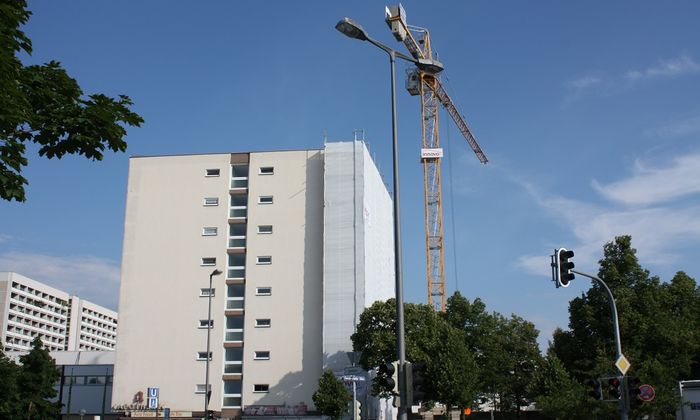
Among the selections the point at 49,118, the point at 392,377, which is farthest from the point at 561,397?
the point at 49,118

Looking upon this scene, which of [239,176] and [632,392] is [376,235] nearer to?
[239,176]

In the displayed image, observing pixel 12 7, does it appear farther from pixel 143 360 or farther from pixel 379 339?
pixel 143 360

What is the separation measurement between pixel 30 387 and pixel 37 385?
0.55m

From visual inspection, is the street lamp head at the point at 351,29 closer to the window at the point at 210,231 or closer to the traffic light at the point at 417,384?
the traffic light at the point at 417,384

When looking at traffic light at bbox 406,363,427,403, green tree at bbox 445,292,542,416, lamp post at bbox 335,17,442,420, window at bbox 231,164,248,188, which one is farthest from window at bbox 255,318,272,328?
traffic light at bbox 406,363,427,403

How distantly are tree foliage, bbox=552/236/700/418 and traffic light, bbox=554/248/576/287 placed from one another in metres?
24.9

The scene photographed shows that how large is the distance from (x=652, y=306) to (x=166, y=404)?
128ft

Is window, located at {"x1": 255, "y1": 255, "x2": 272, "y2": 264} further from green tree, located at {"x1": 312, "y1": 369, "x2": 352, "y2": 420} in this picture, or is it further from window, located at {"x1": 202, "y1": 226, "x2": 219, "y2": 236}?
green tree, located at {"x1": 312, "y1": 369, "x2": 352, "y2": 420}

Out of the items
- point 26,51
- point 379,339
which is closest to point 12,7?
point 26,51

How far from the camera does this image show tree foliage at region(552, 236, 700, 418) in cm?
4597

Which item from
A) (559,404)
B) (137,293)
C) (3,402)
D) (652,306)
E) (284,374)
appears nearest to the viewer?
(559,404)

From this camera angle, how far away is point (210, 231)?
61.5 m

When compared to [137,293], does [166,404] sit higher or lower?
lower

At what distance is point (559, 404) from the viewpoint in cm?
3609
